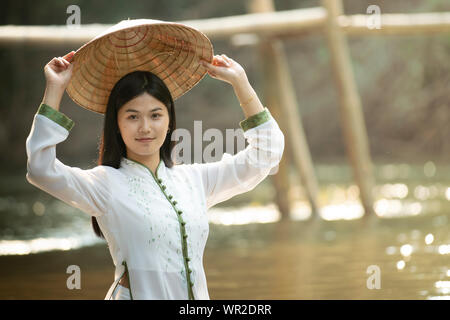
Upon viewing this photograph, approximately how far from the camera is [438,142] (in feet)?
59.9

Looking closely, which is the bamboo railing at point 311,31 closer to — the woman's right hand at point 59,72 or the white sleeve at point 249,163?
the white sleeve at point 249,163

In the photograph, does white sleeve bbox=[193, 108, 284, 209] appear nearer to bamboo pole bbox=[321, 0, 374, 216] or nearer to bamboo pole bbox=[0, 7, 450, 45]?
bamboo pole bbox=[0, 7, 450, 45]

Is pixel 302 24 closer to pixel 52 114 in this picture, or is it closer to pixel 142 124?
pixel 142 124

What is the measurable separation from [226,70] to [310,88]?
18.7 m

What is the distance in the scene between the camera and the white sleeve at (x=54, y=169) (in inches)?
78.7

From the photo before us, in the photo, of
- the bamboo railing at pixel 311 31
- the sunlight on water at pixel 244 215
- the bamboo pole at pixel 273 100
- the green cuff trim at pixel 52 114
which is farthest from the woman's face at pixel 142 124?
the sunlight on water at pixel 244 215

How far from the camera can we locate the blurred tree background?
17938 millimetres

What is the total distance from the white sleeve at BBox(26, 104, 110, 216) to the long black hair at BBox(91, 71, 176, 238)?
0.49 feet

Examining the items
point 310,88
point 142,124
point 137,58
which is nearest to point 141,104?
point 142,124

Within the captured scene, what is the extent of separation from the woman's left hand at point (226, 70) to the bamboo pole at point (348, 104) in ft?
15.5

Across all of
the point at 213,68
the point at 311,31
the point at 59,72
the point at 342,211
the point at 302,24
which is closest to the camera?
the point at 59,72

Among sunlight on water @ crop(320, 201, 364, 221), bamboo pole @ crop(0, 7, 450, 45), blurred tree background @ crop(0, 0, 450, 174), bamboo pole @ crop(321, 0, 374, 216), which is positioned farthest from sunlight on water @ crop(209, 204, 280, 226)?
blurred tree background @ crop(0, 0, 450, 174)

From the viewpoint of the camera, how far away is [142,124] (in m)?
2.21
